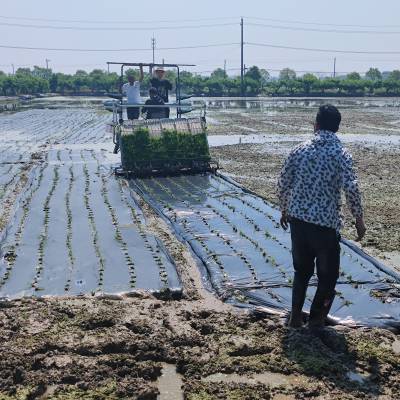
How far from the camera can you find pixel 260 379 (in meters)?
3.50

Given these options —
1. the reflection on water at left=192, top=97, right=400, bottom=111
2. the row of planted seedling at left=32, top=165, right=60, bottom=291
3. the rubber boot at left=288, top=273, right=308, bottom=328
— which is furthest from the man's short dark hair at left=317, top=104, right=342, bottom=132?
the reflection on water at left=192, top=97, right=400, bottom=111

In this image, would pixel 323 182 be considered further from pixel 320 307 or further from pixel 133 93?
pixel 133 93

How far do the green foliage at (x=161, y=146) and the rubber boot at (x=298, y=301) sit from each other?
6.77m

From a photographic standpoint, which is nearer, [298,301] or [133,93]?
[298,301]

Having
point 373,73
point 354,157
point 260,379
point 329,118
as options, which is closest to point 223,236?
point 329,118

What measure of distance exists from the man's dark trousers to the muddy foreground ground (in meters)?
0.19

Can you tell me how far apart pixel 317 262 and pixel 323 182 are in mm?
574

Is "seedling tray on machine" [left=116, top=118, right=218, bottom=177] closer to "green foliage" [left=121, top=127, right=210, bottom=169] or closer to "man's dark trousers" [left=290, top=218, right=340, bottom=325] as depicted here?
"green foliage" [left=121, top=127, right=210, bottom=169]

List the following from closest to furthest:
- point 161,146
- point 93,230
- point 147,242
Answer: point 147,242 < point 93,230 < point 161,146

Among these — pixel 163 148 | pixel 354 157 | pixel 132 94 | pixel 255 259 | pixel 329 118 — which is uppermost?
pixel 132 94

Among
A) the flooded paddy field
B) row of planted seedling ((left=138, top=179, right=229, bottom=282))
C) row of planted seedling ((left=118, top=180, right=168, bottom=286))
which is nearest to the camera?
row of planted seedling ((left=118, top=180, right=168, bottom=286))

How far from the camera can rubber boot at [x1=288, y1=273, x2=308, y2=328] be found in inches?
160

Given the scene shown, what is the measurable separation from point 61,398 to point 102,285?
180 centimetres

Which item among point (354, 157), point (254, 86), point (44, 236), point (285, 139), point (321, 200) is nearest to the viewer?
point (321, 200)
